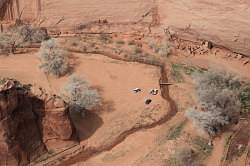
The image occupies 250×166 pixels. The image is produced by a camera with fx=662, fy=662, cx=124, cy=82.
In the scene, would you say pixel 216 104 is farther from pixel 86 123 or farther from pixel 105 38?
pixel 105 38

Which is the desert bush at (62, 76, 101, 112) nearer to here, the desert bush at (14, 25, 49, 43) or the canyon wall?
the desert bush at (14, 25, 49, 43)

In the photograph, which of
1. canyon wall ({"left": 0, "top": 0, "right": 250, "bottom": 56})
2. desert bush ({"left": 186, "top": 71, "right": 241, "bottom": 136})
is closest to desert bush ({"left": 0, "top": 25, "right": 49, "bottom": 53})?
canyon wall ({"left": 0, "top": 0, "right": 250, "bottom": 56})

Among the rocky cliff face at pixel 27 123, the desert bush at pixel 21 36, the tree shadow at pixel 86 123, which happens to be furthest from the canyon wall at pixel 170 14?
the rocky cliff face at pixel 27 123

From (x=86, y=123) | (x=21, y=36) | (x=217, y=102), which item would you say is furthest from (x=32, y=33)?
Answer: (x=217, y=102)

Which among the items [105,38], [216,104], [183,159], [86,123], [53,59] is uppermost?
[105,38]

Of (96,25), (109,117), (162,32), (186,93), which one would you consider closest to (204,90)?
(186,93)
